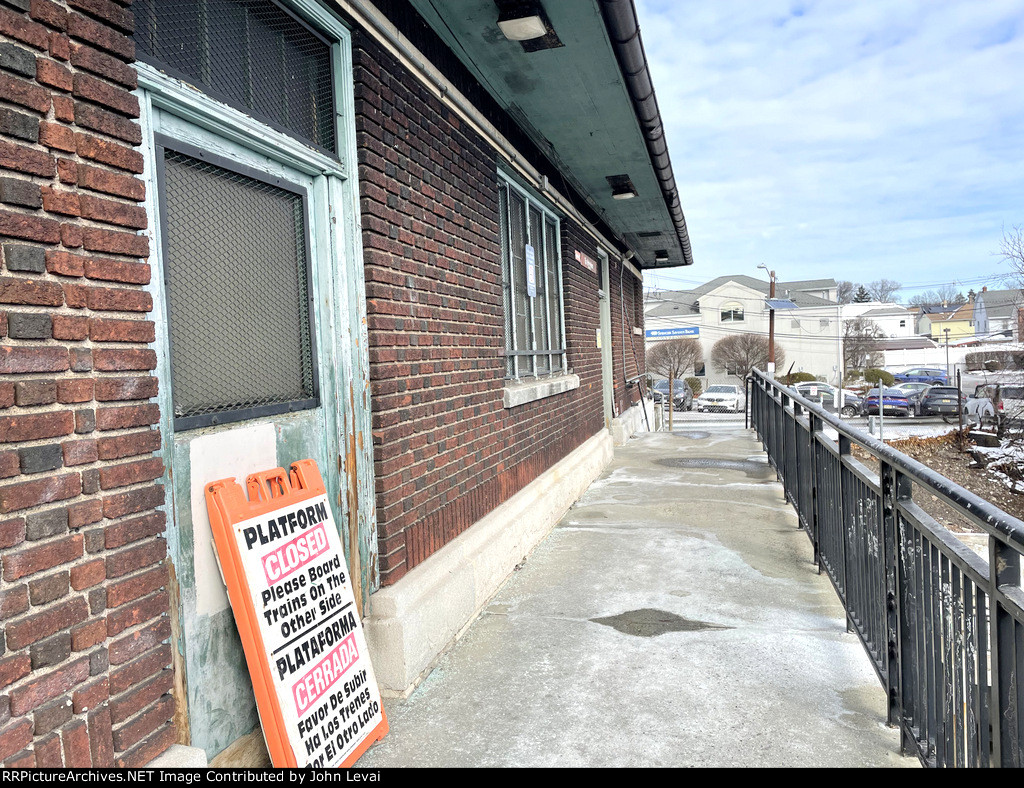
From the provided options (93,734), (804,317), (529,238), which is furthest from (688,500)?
(804,317)

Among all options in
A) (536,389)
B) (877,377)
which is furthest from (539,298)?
(877,377)

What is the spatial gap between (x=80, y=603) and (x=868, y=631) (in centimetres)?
313

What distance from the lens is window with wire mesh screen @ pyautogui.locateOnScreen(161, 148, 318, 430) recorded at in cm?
248

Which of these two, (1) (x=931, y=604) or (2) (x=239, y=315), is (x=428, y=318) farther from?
(1) (x=931, y=604)

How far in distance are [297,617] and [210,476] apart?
60 cm

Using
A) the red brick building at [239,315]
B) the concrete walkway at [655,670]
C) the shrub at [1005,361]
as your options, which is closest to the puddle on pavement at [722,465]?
the concrete walkway at [655,670]

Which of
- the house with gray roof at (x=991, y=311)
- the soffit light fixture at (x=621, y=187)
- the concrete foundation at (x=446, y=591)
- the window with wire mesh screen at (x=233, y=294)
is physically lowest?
the concrete foundation at (x=446, y=591)

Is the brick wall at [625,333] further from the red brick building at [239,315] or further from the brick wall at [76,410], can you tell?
the brick wall at [76,410]

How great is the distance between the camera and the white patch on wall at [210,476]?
247 centimetres

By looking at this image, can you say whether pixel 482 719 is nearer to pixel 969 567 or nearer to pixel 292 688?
pixel 292 688

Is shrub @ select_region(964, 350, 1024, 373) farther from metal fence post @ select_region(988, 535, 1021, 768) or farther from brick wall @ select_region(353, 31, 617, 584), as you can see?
metal fence post @ select_region(988, 535, 1021, 768)

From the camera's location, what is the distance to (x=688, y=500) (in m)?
7.40

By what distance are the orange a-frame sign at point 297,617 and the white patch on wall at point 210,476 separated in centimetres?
5

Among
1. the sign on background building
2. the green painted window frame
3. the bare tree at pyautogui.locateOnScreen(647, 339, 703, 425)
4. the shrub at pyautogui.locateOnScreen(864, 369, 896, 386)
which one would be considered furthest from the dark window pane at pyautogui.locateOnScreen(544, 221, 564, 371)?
the shrub at pyautogui.locateOnScreen(864, 369, 896, 386)
